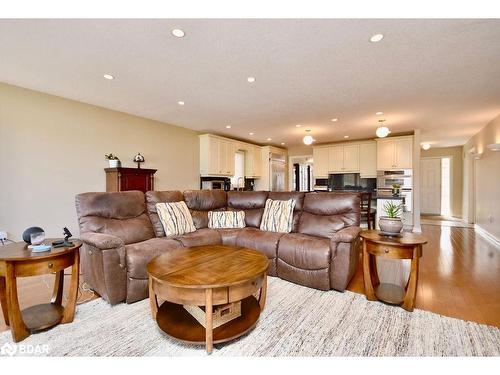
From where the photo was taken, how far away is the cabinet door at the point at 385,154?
5.95 meters

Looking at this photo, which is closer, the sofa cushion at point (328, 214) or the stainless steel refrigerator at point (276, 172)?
the sofa cushion at point (328, 214)

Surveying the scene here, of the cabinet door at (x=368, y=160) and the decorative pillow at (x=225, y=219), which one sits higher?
the cabinet door at (x=368, y=160)

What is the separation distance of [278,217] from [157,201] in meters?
1.60

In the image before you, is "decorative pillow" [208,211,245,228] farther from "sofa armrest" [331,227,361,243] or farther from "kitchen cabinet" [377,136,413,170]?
"kitchen cabinet" [377,136,413,170]

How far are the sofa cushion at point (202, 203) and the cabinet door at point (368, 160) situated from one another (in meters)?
4.41

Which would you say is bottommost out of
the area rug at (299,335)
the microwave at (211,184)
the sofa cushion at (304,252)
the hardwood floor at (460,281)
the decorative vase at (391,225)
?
the hardwood floor at (460,281)

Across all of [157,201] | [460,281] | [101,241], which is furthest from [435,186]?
[101,241]

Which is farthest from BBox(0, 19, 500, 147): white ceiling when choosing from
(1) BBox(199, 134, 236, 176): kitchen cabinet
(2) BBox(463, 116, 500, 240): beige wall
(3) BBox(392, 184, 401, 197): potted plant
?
(3) BBox(392, 184, 401, 197): potted plant

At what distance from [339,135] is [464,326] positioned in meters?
5.04

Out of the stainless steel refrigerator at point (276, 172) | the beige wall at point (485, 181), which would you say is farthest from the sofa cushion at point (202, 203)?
the beige wall at point (485, 181)

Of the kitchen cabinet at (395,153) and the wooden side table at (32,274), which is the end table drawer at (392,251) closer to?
the wooden side table at (32,274)

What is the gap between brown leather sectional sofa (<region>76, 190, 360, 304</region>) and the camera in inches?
83.8

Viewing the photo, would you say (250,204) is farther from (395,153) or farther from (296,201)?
(395,153)

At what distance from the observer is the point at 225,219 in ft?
11.4
